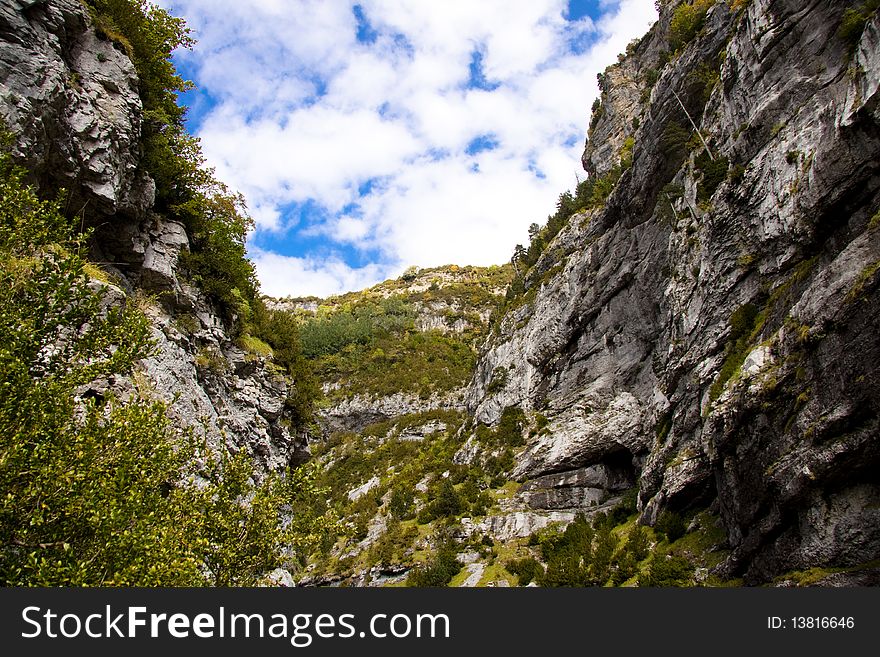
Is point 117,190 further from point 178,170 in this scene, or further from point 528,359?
Answer: point 528,359

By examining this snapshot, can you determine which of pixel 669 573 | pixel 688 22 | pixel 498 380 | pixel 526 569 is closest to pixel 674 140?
pixel 688 22

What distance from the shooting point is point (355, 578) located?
40.3m

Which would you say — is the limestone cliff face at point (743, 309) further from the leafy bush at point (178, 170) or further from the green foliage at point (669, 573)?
the leafy bush at point (178, 170)

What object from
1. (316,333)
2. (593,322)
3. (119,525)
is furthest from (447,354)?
(119,525)

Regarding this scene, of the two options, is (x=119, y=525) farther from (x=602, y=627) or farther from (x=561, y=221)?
(x=561, y=221)

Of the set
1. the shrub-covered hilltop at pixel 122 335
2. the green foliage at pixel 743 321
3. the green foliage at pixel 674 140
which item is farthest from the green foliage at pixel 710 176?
the shrub-covered hilltop at pixel 122 335

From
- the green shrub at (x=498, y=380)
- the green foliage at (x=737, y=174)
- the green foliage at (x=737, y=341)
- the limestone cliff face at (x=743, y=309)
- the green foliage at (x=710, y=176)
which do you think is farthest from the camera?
the green shrub at (x=498, y=380)

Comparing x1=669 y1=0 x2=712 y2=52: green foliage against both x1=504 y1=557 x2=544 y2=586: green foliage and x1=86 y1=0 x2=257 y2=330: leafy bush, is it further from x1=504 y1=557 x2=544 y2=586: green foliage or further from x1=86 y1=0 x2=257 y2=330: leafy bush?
x1=504 y1=557 x2=544 y2=586: green foliage

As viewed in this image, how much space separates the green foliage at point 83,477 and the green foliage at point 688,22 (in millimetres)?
49223

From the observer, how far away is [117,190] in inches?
734

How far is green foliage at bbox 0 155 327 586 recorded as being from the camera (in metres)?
8.50

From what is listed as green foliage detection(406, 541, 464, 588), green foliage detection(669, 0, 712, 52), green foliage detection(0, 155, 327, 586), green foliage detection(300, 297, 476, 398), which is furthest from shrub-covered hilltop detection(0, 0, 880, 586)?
green foliage detection(300, 297, 476, 398)

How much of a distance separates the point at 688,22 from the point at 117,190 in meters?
47.8

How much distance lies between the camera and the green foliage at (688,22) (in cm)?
3984
